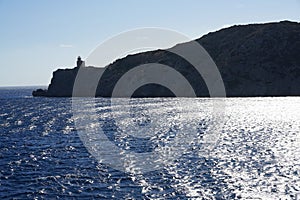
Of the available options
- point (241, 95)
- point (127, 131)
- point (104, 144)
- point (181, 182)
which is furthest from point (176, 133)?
point (241, 95)

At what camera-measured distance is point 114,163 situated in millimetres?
47875

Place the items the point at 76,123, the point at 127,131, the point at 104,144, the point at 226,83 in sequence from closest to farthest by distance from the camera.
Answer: the point at 104,144, the point at 127,131, the point at 76,123, the point at 226,83

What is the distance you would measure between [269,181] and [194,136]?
34.4 meters

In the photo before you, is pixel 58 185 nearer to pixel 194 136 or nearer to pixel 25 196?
pixel 25 196

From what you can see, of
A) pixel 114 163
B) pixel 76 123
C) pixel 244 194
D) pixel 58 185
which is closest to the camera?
pixel 244 194

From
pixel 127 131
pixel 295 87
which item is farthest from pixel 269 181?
pixel 295 87

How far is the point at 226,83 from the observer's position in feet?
652

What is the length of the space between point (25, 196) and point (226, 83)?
174 metres

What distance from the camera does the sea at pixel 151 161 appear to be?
116ft

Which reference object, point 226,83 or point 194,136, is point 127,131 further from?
point 226,83

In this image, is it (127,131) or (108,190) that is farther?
(127,131)

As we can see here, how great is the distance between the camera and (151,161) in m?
49.2

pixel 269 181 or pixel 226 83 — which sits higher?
pixel 226 83

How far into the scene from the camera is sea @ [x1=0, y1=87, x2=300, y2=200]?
3544 centimetres
